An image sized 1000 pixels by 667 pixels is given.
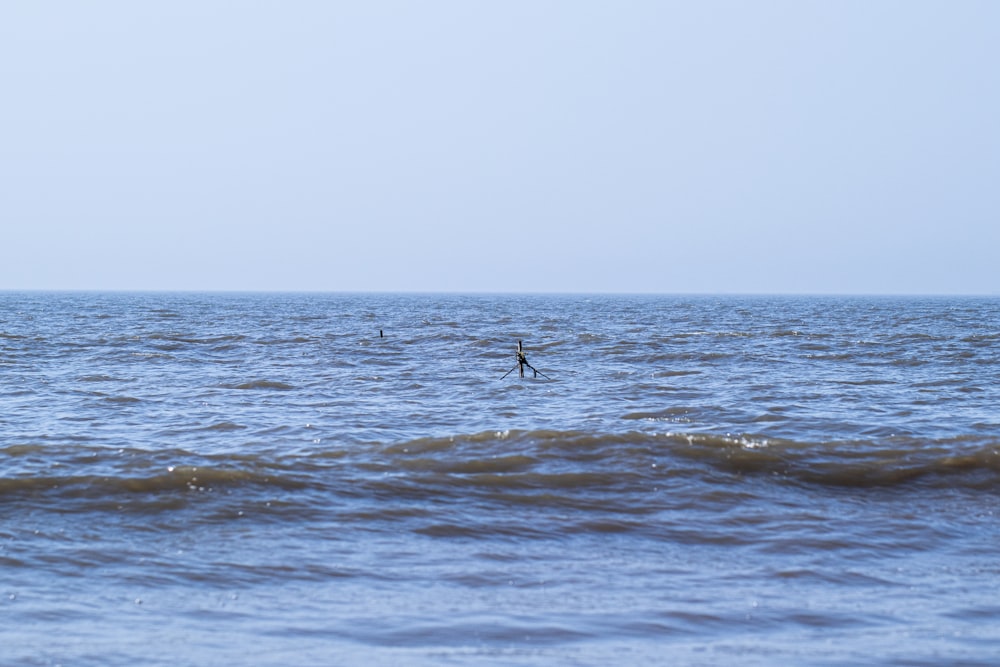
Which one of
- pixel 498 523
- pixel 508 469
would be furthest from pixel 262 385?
pixel 498 523

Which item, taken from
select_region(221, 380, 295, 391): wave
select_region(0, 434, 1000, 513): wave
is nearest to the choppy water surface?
select_region(0, 434, 1000, 513): wave

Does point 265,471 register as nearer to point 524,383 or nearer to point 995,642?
point 995,642

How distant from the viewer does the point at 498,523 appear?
36.7ft

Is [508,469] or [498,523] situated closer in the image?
[498,523]

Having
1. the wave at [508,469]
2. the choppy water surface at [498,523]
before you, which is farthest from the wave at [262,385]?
the wave at [508,469]

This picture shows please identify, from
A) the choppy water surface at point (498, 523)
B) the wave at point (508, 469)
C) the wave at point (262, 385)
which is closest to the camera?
the choppy water surface at point (498, 523)

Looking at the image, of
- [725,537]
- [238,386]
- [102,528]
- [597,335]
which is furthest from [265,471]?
[597,335]

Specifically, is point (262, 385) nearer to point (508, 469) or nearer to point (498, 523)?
point (508, 469)

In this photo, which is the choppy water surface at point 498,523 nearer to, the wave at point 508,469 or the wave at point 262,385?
the wave at point 508,469

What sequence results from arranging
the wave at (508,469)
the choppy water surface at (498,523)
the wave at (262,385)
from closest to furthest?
the choppy water surface at (498,523) < the wave at (508,469) < the wave at (262,385)

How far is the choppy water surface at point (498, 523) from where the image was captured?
7.41m

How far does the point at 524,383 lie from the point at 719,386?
4876 millimetres

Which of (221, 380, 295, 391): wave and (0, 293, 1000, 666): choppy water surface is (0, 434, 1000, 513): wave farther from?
(221, 380, 295, 391): wave

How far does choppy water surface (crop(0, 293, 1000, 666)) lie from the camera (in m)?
7.41
